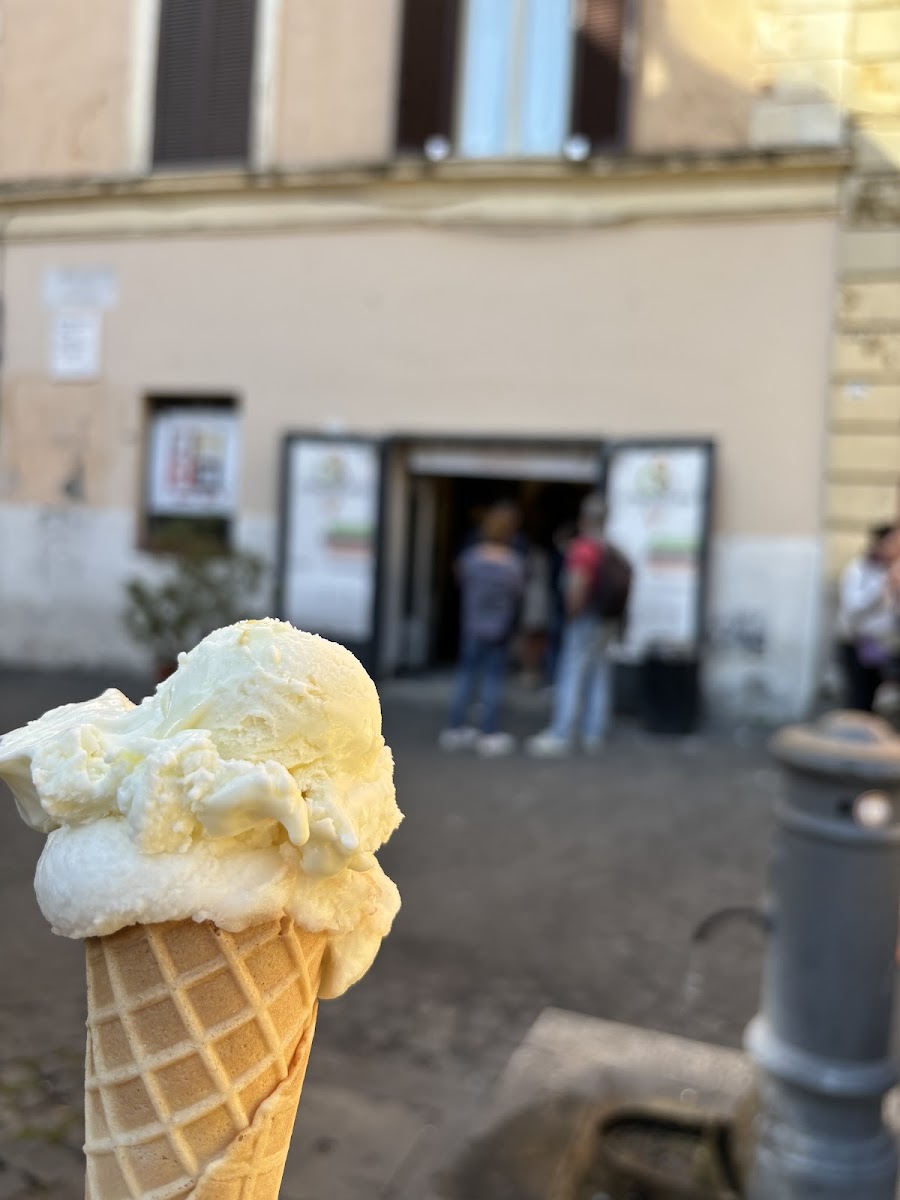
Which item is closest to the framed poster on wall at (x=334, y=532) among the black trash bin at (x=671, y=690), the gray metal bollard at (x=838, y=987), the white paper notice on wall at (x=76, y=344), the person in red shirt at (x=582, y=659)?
the white paper notice on wall at (x=76, y=344)

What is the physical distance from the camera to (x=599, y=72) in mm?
9383

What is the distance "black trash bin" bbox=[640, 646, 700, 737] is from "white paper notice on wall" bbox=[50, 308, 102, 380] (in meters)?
6.35

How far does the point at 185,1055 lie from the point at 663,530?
27.1 ft

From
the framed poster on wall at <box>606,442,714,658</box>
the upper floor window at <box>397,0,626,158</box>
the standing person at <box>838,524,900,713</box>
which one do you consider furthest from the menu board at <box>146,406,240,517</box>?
the standing person at <box>838,524,900,713</box>

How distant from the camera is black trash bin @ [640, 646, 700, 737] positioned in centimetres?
856

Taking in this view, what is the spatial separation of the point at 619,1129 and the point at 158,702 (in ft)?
7.49

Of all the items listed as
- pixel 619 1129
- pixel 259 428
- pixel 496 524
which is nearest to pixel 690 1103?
pixel 619 1129

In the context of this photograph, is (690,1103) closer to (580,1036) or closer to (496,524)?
(580,1036)

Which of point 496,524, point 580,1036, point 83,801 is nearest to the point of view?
point 83,801

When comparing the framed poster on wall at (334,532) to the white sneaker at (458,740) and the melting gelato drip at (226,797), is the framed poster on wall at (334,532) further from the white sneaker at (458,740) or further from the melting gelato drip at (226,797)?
the melting gelato drip at (226,797)

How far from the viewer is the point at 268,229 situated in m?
10.3

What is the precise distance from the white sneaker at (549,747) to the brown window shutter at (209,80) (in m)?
6.40

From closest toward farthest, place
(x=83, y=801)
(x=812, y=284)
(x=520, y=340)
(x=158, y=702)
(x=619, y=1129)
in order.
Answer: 1. (x=83, y=801)
2. (x=158, y=702)
3. (x=619, y=1129)
4. (x=812, y=284)
5. (x=520, y=340)

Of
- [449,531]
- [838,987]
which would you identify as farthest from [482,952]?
[449,531]
